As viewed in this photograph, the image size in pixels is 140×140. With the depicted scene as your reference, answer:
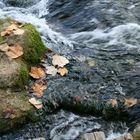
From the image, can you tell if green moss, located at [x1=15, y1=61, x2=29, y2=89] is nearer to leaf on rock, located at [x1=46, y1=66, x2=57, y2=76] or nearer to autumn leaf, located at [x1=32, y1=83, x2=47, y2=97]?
autumn leaf, located at [x1=32, y1=83, x2=47, y2=97]

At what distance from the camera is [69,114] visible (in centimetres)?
518

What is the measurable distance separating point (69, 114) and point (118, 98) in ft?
2.46

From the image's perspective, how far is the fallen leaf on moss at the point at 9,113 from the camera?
481 cm

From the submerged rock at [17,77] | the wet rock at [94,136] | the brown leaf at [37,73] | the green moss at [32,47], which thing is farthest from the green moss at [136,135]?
the green moss at [32,47]

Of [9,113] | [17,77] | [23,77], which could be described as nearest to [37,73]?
[23,77]

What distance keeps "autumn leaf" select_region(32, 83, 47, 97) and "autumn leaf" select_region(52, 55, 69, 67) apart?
0.52 metres

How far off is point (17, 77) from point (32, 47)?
2.25 feet

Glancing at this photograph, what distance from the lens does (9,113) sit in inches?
Result: 191

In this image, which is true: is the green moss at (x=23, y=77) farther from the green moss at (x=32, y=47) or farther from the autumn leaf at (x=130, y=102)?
the autumn leaf at (x=130, y=102)

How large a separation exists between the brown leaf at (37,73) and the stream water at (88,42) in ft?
0.62

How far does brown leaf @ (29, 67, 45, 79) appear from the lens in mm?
5535

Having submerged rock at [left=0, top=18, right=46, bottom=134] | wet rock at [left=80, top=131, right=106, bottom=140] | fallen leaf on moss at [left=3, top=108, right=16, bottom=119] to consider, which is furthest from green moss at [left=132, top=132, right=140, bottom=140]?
fallen leaf on moss at [left=3, top=108, right=16, bottom=119]

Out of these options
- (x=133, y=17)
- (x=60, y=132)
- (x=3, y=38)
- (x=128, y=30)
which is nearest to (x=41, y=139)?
(x=60, y=132)

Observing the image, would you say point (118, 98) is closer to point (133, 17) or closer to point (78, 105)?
point (78, 105)
